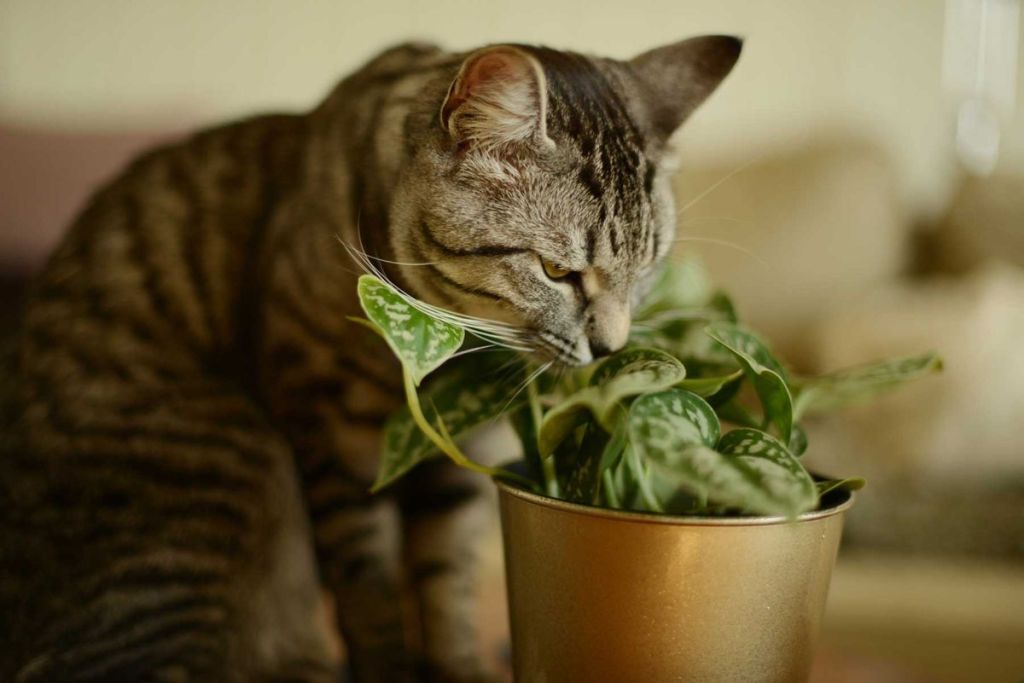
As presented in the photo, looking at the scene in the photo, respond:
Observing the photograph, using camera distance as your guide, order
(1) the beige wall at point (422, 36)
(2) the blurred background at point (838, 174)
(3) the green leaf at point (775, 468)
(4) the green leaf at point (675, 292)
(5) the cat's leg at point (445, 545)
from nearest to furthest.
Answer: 1. (3) the green leaf at point (775, 468)
2. (4) the green leaf at point (675, 292)
3. (5) the cat's leg at point (445, 545)
4. (2) the blurred background at point (838, 174)
5. (1) the beige wall at point (422, 36)

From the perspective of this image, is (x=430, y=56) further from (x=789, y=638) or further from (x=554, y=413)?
(x=789, y=638)

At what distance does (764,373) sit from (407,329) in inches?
9.1

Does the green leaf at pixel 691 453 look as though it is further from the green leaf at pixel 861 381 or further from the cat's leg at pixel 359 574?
the cat's leg at pixel 359 574

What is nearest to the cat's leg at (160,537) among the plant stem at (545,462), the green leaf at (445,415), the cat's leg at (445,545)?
the cat's leg at (445,545)

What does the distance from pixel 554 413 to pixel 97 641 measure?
1.74ft

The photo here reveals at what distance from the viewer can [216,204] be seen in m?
1.03

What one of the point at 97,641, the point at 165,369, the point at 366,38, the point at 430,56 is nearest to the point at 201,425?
the point at 165,369

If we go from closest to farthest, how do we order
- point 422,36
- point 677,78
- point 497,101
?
point 497,101 < point 677,78 < point 422,36

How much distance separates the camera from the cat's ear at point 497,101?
0.62 metres

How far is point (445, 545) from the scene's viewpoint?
101 centimetres

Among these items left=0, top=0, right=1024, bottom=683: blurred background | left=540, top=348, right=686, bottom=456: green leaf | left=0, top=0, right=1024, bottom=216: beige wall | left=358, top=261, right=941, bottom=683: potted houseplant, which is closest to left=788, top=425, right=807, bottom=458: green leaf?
left=358, top=261, right=941, bottom=683: potted houseplant

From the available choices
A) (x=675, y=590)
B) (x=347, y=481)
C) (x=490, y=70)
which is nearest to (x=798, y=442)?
(x=675, y=590)

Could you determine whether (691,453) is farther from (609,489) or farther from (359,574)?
(359,574)

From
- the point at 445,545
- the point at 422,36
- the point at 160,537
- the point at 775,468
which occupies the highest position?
the point at 422,36
